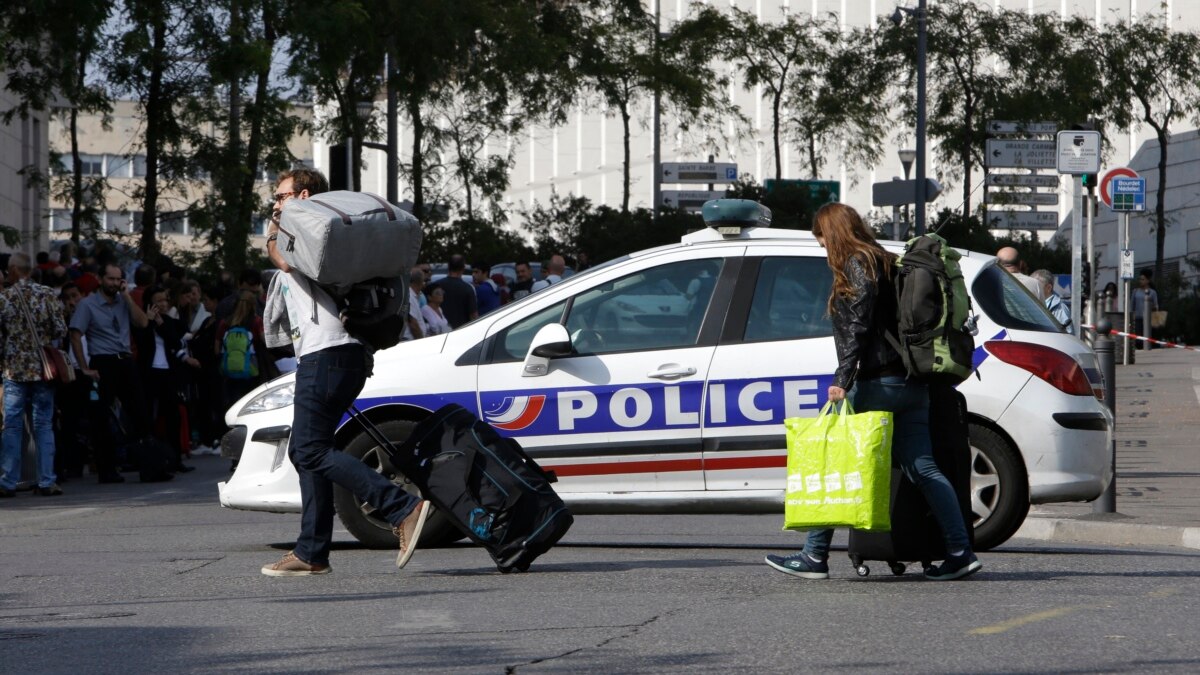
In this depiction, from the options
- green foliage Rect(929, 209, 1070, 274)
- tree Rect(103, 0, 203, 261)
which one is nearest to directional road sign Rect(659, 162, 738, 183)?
green foliage Rect(929, 209, 1070, 274)

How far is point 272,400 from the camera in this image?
30.9ft

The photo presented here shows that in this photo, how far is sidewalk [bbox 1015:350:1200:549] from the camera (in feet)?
33.3

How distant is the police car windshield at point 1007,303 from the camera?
358 inches

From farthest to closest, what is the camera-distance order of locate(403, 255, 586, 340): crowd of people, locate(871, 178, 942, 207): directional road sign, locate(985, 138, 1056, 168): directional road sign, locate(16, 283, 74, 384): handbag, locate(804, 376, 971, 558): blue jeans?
locate(871, 178, 942, 207): directional road sign, locate(985, 138, 1056, 168): directional road sign, locate(403, 255, 586, 340): crowd of people, locate(16, 283, 74, 384): handbag, locate(804, 376, 971, 558): blue jeans

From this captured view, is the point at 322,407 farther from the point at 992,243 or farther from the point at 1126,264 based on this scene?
the point at 992,243

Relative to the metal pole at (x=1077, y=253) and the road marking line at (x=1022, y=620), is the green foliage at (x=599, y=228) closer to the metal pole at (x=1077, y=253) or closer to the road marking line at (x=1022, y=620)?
the metal pole at (x=1077, y=253)

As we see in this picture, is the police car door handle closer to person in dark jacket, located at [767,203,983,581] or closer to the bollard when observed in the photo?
person in dark jacket, located at [767,203,983,581]

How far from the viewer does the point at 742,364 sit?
355 inches

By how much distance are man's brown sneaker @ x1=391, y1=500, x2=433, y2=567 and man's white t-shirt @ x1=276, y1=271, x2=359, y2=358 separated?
745 millimetres

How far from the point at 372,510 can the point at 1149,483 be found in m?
6.22

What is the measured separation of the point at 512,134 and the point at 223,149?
15419mm

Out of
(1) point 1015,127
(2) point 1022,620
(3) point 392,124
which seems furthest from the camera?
(1) point 1015,127

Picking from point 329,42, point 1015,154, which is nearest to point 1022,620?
point 1015,154

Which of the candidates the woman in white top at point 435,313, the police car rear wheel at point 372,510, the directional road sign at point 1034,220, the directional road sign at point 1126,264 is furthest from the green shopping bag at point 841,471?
the directional road sign at point 1034,220
